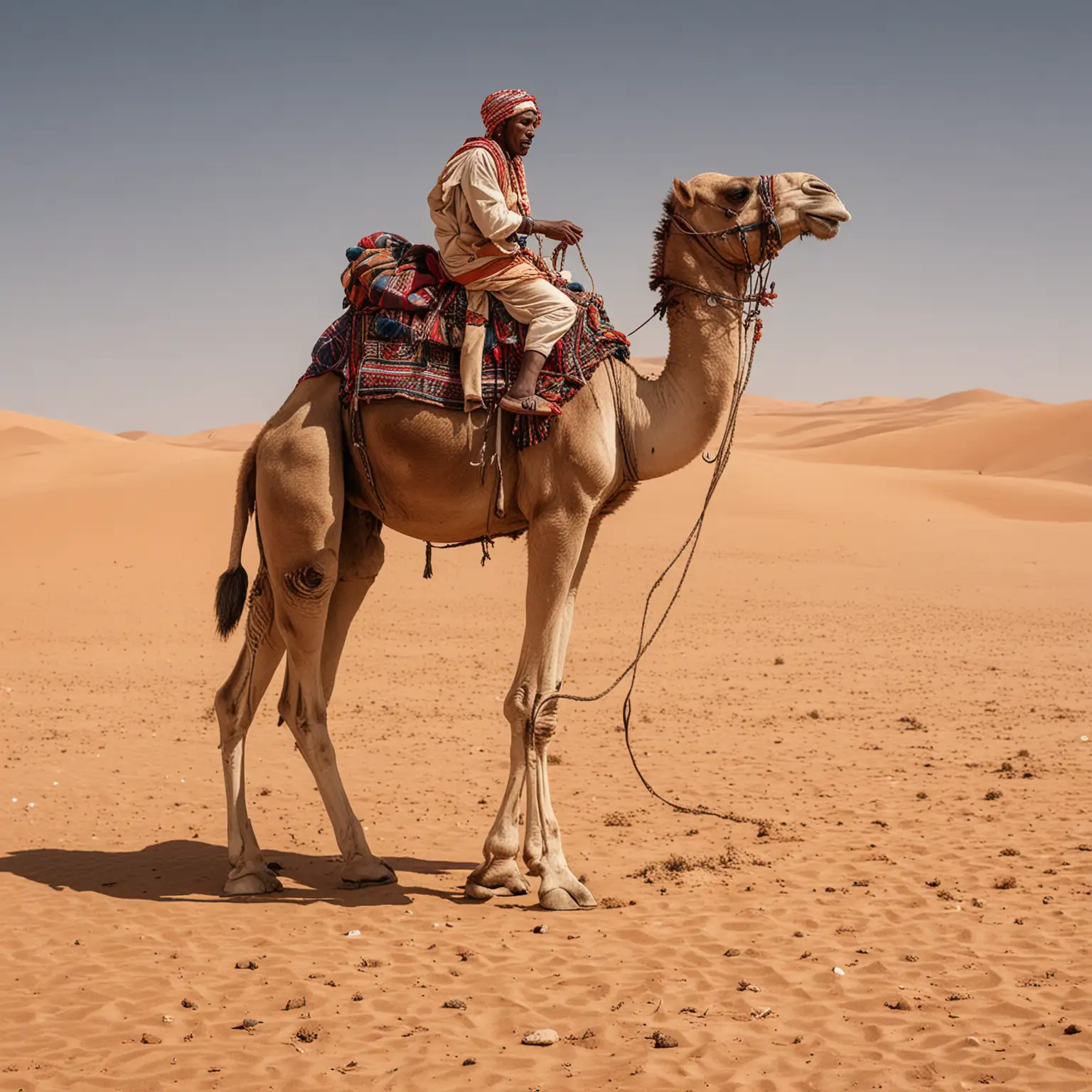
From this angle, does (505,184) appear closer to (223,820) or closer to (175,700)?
(223,820)

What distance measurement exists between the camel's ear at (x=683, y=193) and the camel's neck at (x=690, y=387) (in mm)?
488

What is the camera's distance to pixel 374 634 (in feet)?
62.8

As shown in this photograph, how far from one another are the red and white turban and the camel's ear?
870 millimetres

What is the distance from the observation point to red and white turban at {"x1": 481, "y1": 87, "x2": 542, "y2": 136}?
6.74 m

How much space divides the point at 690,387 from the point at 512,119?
70.0 inches

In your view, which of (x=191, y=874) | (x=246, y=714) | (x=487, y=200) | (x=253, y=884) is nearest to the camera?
(x=487, y=200)

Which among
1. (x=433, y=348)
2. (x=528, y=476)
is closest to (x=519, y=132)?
(x=433, y=348)

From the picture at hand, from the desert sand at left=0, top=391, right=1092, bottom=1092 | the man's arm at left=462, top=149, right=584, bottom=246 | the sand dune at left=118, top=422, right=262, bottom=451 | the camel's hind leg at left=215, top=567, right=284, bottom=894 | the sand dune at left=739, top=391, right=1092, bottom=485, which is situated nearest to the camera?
the desert sand at left=0, top=391, right=1092, bottom=1092

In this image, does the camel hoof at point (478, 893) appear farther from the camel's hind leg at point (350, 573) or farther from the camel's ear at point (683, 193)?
the camel's ear at point (683, 193)

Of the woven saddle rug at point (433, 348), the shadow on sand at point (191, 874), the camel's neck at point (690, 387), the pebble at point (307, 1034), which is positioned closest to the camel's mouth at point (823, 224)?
the camel's neck at point (690, 387)

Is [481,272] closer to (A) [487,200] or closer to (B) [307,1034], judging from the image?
(A) [487,200]

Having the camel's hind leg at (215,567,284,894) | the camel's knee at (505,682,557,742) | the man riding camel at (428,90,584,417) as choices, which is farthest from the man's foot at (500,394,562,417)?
the camel's hind leg at (215,567,284,894)

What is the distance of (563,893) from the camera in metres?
6.71

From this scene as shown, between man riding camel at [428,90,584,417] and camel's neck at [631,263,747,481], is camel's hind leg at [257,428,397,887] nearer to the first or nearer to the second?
man riding camel at [428,90,584,417]
